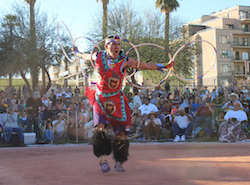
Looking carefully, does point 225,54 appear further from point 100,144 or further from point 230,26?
point 100,144

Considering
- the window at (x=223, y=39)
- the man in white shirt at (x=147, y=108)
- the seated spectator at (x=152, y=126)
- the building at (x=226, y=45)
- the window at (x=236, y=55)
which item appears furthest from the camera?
the window at (x=236, y=55)

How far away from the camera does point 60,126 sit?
1248cm

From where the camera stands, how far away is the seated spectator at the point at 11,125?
11039 mm

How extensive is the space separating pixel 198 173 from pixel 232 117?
6967 millimetres

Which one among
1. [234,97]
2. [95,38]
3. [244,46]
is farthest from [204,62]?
[234,97]

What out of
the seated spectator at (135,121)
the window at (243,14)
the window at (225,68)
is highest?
the window at (243,14)

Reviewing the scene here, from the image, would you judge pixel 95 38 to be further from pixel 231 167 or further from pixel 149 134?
pixel 231 167

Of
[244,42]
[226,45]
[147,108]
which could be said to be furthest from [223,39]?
[147,108]

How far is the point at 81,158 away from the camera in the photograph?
729 centimetres

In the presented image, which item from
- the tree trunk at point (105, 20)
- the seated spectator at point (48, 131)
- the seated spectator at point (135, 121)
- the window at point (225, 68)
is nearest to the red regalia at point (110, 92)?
the seated spectator at point (48, 131)

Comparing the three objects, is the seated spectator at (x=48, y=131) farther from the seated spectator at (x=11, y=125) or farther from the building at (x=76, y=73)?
the building at (x=76, y=73)

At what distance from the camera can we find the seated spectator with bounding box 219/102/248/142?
11.0 metres

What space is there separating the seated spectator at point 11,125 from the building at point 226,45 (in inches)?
1595

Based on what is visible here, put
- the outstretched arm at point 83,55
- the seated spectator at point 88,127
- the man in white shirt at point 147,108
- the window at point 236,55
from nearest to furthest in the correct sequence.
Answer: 1. the outstretched arm at point 83,55
2. the seated spectator at point 88,127
3. the man in white shirt at point 147,108
4. the window at point 236,55
